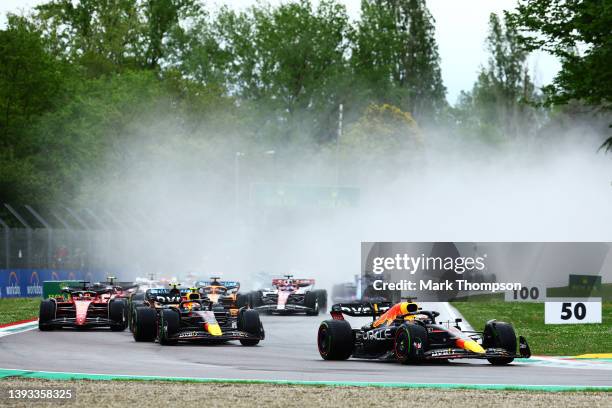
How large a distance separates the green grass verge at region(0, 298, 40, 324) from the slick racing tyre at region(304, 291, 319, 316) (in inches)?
342

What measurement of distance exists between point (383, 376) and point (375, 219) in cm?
A: 7368

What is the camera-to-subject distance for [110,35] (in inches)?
4739

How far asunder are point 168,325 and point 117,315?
5868 millimetres

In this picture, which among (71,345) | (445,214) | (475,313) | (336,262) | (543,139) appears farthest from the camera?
(543,139)

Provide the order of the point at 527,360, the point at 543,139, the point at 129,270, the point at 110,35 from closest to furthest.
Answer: the point at 527,360 < the point at 129,270 < the point at 543,139 < the point at 110,35

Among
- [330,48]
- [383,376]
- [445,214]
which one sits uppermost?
[330,48]

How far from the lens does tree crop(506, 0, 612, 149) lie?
139ft

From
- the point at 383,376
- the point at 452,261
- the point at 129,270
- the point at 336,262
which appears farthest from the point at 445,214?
the point at 383,376

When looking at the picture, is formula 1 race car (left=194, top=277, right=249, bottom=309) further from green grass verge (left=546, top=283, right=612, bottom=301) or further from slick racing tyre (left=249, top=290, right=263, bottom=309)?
green grass verge (left=546, top=283, right=612, bottom=301)

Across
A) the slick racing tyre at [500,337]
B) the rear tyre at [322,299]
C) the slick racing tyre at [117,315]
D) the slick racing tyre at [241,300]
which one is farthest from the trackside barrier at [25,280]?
the slick racing tyre at [500,337]

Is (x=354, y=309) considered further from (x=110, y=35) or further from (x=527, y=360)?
(x=110, y=35)

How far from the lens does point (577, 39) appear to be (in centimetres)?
4434

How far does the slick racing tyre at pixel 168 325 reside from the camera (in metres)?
26.6

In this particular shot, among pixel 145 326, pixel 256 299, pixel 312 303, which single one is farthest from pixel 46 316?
pixel 312 303
